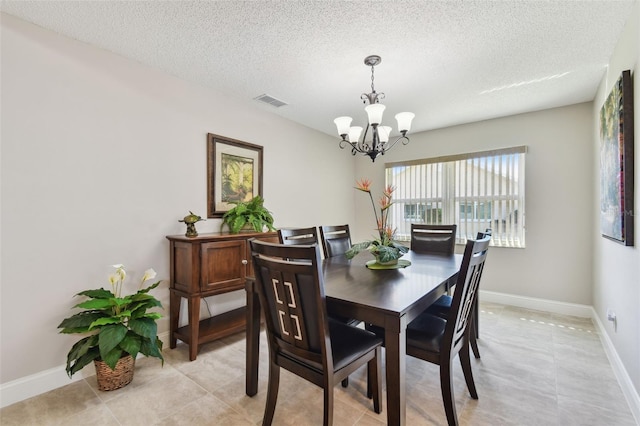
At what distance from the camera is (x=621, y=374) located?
206cm

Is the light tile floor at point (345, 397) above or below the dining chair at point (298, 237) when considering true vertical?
below

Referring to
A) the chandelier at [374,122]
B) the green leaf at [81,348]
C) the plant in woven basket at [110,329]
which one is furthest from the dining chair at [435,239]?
the green leaf at [81,348]

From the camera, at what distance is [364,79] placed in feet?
9.00

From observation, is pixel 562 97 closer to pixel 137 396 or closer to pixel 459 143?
pixel 459 143

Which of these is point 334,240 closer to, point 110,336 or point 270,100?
point 270,100

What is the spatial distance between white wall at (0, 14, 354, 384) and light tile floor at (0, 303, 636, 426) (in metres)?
0.43

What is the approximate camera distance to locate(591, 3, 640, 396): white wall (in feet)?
5.85

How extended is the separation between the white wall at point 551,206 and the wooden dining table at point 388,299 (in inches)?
79.7

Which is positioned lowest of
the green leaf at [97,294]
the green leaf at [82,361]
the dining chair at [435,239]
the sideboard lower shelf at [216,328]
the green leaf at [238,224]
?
the sideboard lower shelf at [216,328]

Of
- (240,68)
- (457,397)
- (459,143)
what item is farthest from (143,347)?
(459,143)

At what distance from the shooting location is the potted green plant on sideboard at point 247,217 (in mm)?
2896

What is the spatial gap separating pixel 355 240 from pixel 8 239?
443cm

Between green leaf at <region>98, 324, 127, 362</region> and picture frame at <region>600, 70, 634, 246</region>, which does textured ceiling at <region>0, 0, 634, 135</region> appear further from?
green leaf at <region>98, 324, 127, 362</region>

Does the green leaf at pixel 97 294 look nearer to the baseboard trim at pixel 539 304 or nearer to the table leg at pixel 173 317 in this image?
the table leg at pixel 173 317
